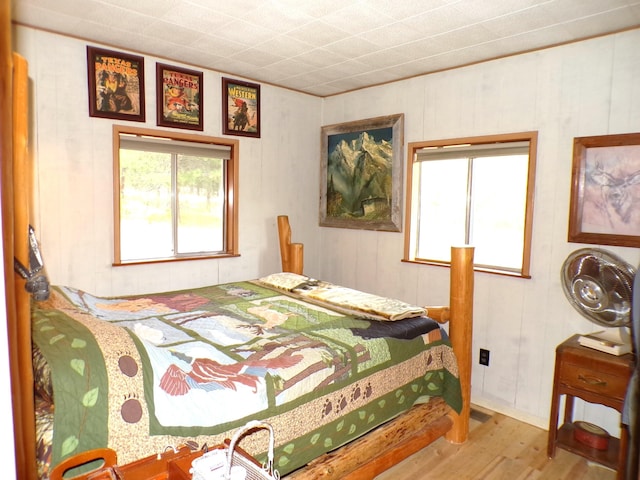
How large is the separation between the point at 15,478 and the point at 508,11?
2878 millimetres

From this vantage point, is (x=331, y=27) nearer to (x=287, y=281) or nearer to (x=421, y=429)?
(x=287, y=281)

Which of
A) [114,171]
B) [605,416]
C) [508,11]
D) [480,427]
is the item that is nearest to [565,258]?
[605,416]

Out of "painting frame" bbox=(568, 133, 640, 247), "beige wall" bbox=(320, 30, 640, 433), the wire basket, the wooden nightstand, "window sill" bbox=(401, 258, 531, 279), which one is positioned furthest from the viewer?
"window sill" bbox=(401, 258, 531, 279)

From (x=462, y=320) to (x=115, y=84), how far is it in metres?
2.92

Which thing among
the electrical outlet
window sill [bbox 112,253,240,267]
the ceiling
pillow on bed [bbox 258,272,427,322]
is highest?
the ceiling

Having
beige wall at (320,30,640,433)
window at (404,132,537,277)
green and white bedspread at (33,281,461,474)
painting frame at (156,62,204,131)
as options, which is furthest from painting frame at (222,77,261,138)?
green and white bedspread at (33,281,461,474)

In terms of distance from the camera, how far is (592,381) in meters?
2.44

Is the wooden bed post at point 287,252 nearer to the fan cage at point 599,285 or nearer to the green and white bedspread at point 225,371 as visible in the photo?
the green and white bedspread at point 225,371

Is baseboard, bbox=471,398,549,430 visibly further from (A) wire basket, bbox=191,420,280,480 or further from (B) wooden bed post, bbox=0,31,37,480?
(B) wooden bed post, bbox=0,31,37,480

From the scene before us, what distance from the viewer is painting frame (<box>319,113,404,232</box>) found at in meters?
3.86

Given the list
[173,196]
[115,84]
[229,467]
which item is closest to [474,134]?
[173,196]

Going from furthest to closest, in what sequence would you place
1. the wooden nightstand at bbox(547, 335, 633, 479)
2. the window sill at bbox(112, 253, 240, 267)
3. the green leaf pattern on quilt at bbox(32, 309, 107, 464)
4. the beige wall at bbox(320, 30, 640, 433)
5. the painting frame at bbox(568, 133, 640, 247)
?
the window sill at bbox(112, 253, 240, 267)
the beige wall at bbox(320, 30, 640, 433)
the painting frame at bbox(568, 133, 640, 247)
the wooden nightstand at bbox(547, 335, 633, 479)
the green leaf pattern on quilt at bbox(32, 309, 107, 464)

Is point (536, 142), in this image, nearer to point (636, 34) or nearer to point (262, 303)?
point (636, 34)

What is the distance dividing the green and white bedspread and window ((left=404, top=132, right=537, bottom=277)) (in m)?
1.09
